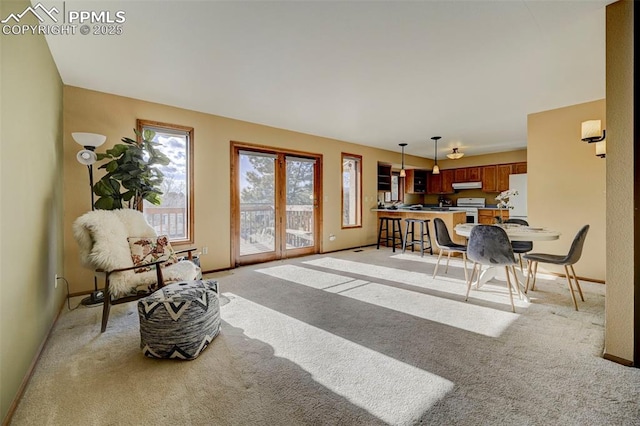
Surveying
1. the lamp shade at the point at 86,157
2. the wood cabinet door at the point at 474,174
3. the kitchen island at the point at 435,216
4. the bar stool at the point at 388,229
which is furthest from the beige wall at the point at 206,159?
the wood cabinet door at the point at 474,174

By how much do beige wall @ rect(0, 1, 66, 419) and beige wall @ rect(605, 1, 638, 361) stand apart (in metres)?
3.58

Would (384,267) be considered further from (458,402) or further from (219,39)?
(219,39)

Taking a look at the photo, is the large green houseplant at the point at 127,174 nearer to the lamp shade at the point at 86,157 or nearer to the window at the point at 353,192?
the lamp shade at the point at 86,157

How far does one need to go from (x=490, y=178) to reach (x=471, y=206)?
3.25ft

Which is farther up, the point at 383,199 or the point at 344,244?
the point at 383,199

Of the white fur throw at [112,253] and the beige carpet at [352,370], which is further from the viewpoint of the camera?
the white fur throw at [112,253]

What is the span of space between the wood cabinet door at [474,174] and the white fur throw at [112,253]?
7757 mm

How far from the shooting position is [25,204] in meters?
1.79

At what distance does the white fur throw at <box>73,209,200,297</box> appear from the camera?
233cm

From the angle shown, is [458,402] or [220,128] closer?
[458,402]

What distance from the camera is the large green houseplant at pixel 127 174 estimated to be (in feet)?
9.78

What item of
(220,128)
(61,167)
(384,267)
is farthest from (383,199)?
(61,167)

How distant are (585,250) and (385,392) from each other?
12.6 ft

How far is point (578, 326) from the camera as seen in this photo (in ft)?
7.63
